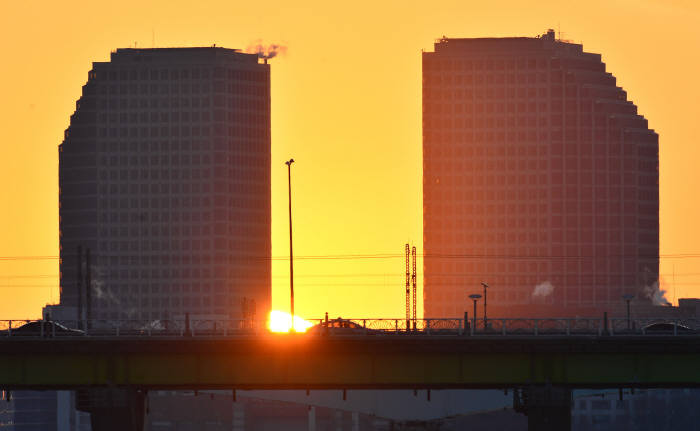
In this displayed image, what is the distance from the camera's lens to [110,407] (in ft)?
397

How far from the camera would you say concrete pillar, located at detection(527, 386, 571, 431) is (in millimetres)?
121688

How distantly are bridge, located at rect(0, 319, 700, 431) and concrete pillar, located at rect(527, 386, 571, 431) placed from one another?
0.06m

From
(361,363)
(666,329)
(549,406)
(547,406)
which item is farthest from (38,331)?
(666,329)

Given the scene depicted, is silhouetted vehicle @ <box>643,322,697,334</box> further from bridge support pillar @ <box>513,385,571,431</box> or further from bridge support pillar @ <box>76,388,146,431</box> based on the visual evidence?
bridge support pillar @ <box>76,388,146,431</box>

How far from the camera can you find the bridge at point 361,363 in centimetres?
12162

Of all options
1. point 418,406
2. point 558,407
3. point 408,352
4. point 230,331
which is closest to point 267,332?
point 230,331

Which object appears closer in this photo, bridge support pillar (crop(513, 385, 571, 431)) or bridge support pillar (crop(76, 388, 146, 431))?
bridge support pillar (crop(76, 388, 146, 431))

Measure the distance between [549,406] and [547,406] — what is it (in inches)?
5.5

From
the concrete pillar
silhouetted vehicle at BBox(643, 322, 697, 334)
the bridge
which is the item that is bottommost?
the concrete pillar

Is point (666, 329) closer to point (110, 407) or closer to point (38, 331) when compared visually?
point (110, 407)

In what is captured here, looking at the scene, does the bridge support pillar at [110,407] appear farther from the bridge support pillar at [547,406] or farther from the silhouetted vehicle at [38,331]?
the bridge support pillar at [547,406]

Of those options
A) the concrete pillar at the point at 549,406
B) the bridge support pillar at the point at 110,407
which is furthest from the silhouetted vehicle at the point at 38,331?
the concrete pillar at the point at 549,406

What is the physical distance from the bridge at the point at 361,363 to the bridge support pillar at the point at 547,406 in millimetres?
60

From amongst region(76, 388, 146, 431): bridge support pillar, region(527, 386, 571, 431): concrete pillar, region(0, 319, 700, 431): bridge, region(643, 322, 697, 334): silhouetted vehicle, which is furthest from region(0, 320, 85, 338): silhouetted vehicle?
region(643, 322, 697, 334): silhouetted vehicle
